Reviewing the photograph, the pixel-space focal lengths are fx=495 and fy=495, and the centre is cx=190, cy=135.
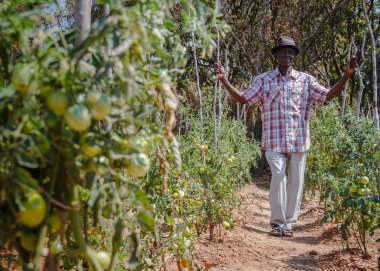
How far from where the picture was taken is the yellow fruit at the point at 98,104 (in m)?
1.00

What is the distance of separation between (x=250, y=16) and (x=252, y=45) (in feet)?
1.77

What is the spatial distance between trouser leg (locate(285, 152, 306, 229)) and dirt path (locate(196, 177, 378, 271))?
18cm

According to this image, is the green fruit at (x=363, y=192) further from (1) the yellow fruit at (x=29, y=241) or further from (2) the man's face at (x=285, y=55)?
(1) the yellow fruit at (x=29, y=241)

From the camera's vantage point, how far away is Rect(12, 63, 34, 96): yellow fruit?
952 millimetres

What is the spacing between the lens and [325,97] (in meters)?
4.03

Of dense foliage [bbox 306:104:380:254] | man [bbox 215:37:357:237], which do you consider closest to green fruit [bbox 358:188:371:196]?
dense foliage [bbox 306:104:380:254]

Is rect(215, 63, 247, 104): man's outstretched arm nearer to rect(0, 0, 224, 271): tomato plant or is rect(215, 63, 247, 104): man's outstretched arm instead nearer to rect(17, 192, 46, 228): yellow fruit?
rect(0, 0, 224, 271): tomato plant

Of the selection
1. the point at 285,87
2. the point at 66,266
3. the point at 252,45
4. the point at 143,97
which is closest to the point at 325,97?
the point at 285,87

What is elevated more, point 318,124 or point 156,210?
point 318,124

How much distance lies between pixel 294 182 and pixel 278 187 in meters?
0.18

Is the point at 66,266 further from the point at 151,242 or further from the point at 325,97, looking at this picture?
the point at 325,97

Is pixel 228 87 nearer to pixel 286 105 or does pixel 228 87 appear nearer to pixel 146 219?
pixel 286 105

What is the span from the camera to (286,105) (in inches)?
161

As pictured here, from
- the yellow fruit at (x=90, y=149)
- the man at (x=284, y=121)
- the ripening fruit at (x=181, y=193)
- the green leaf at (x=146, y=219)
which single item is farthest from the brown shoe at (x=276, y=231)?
the yellow fruit at (x=90, y=149)
